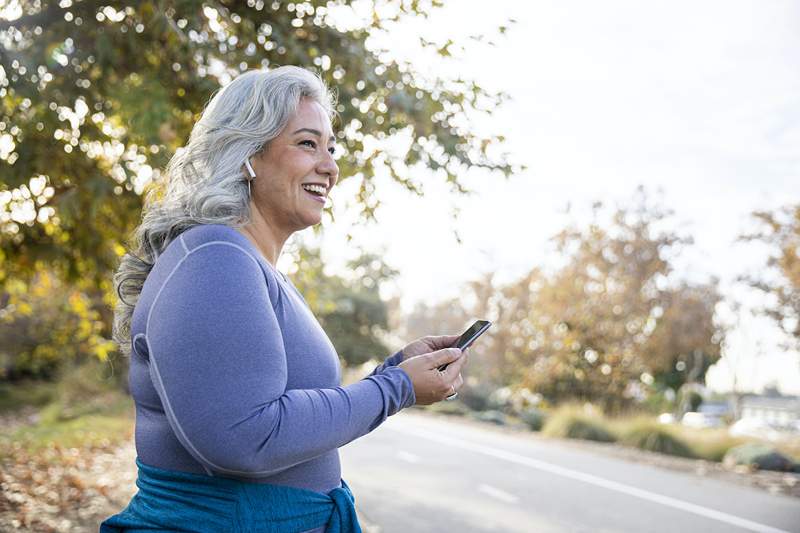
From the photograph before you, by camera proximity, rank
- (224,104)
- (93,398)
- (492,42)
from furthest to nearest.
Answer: (93,398) → (492,42) → (224,104)

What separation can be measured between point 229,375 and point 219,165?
0.62 meters

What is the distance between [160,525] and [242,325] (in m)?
0.54

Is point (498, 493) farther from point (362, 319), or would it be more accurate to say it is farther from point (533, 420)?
point (362, 319)

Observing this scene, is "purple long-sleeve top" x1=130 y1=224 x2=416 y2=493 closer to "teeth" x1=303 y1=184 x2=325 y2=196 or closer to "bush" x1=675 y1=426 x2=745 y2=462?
"teeth" x1=303 y1=184 x2=325 y2=196

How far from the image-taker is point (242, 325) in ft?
4.89

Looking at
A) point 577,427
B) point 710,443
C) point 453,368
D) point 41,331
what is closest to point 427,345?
point 453,368

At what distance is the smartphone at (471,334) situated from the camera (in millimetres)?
2104

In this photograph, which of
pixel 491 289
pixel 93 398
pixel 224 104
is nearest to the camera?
pixel 224 104

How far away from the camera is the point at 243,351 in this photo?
1.48 m

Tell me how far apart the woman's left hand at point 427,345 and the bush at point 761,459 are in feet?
45.3

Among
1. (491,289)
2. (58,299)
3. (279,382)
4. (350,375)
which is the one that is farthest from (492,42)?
(350,375)

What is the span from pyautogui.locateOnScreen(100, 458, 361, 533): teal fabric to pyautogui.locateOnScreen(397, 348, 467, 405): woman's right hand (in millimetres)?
342

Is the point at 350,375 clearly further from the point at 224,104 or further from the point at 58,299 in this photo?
the point at 224,104

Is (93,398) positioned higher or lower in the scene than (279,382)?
lower
